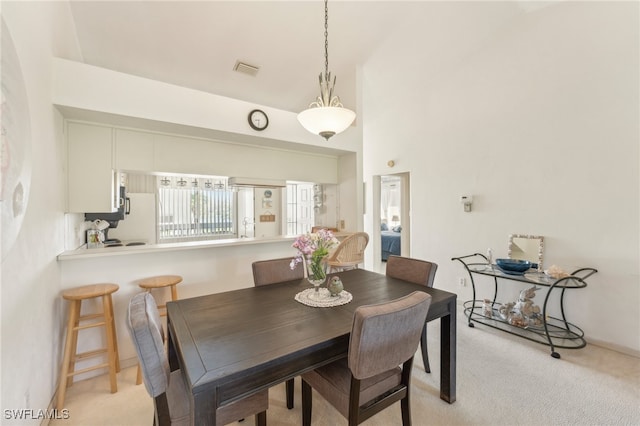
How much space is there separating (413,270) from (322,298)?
1.00 m

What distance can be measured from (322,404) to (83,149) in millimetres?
3005

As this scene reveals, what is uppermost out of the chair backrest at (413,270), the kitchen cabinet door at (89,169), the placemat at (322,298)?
the kitchen cabinet door at (89,169)

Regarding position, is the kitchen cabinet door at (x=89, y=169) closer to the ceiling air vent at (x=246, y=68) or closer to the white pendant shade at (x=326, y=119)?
the ceiling air vent at (x=246, y=68)

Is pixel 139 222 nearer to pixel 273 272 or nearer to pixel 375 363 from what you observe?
pixel 273 272

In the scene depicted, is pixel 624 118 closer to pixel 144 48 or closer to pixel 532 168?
pixel 532 168

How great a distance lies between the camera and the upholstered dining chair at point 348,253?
3191 millimetres

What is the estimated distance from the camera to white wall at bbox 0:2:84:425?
1395 mm

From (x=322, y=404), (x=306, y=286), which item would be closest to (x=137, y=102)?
(x=306, y=286)

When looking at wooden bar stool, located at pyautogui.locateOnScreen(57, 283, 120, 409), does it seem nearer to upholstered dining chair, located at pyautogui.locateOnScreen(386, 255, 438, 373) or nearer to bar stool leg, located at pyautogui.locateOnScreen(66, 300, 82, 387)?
bar stool leg, located at pyautogui.locateOnScreen(66, 300, 82, 387)

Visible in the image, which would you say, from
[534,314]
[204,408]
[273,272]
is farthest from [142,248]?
[534,314]

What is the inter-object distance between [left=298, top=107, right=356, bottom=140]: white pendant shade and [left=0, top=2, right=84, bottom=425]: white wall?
1572mm

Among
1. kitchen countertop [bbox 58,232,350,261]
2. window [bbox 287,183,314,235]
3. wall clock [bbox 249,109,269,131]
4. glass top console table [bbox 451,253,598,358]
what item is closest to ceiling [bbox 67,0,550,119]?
wall clock [bbox 249,109,269,131]

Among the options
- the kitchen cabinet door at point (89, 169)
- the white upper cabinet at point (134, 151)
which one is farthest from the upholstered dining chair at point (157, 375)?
the white upper cabinet at point (134, 151)

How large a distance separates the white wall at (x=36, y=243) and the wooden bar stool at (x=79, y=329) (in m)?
0.08
